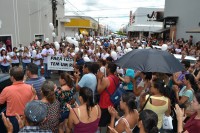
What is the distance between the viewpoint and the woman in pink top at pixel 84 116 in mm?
3020

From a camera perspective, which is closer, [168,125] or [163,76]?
[168,125]

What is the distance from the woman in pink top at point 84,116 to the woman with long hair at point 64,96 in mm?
473

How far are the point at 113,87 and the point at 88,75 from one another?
54 cm

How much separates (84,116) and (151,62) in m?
1.91

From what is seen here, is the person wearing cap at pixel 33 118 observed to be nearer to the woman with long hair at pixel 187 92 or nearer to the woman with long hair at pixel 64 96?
the woman with long hair at pixel 64 96

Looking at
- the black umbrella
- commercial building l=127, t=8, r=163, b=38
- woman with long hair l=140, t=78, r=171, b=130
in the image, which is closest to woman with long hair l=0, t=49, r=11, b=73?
the black umbrella

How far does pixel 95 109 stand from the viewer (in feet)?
10.8

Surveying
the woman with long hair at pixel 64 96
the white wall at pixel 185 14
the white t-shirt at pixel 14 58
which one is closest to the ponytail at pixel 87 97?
the woman with long hair at pixel 64 96

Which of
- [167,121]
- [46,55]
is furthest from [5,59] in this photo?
[167,121]

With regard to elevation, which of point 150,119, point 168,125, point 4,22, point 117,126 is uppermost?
point 4,22

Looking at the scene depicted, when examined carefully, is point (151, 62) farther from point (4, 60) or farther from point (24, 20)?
point (24, 20)

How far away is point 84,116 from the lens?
3076 millimetres

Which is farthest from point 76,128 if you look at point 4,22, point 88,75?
point 4,22

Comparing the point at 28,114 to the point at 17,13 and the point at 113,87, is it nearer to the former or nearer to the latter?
the point at 113,87
